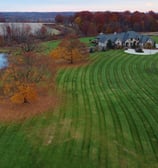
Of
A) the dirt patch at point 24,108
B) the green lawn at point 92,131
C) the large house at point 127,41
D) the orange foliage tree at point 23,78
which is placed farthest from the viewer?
the large house at point 127,41

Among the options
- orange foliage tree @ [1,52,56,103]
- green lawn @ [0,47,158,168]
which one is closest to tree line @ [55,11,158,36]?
green lawn @ [0,47,158,168]

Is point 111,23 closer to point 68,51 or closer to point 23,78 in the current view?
point 68,51

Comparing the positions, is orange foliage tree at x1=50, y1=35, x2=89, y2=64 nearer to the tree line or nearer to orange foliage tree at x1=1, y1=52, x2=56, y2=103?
orange foliage tree at x1=1, y1=52, x2=56, y2=103

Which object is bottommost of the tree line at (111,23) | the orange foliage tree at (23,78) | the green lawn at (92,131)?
the green lawn at (92,131)

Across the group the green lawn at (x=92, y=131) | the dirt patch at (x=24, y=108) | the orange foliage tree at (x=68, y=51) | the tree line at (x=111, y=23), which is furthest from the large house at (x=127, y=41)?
the dirt patch at (x=24, y=108)

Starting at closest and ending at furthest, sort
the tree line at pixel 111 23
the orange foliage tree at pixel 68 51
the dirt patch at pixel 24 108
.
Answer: the dirt patch at pixel 24 108
the orange foliage tree at pixel 68 51
the tree line at pixel 111 23

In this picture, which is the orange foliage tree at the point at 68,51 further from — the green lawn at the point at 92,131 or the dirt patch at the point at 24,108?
the dirt patch at the point at 24,108
